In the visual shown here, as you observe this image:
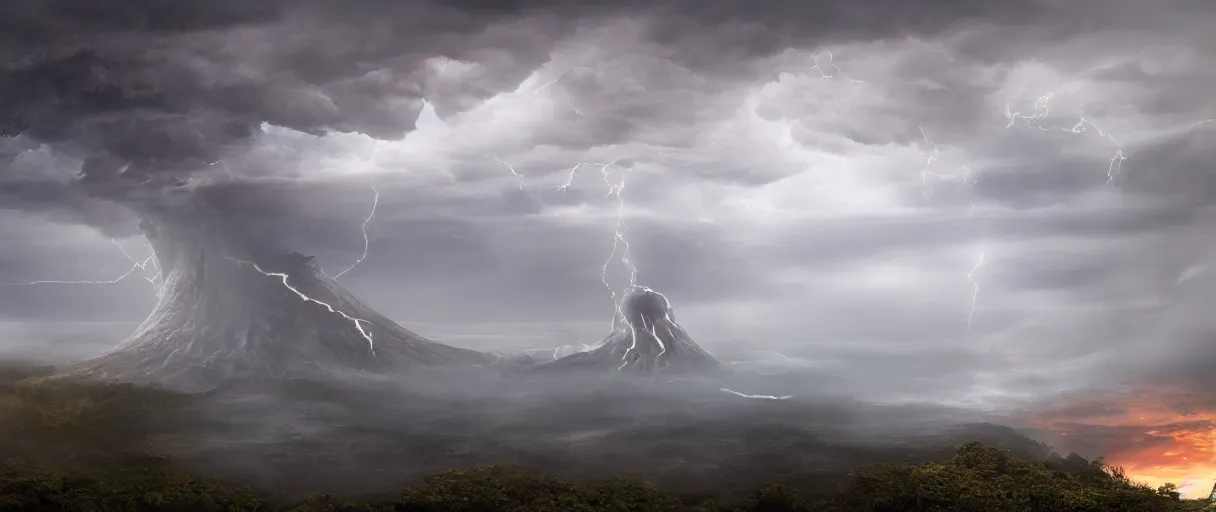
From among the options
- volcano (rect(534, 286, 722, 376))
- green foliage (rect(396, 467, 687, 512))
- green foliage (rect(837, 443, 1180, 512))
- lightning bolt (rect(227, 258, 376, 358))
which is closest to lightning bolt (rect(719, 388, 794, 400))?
volcano (rect(534, 286, 722, 376))

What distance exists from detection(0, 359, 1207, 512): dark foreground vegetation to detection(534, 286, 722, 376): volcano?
37.3m

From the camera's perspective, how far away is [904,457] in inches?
1930

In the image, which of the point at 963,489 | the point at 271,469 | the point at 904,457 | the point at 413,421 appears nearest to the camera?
the point at 963,489

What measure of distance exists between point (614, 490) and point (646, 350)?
44.7 meters

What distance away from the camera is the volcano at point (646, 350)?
282 feet

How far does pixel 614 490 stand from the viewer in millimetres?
44906

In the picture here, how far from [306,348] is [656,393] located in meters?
39.8

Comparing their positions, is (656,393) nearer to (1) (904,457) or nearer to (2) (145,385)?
(1) (904,457)

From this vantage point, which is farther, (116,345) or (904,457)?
(116,345)

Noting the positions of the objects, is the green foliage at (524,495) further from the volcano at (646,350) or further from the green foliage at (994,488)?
the volcano at (646,350)

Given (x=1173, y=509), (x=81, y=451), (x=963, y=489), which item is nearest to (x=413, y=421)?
(x=81, y=451)

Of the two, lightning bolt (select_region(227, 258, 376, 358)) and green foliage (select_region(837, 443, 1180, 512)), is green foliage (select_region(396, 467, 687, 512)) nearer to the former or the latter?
green foliage (select_region(837, 443, 1180, 512))

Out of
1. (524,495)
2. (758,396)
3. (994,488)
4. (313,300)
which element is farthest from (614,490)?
(313,300)

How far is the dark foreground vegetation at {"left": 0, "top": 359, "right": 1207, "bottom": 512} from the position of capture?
3684 centimetres
